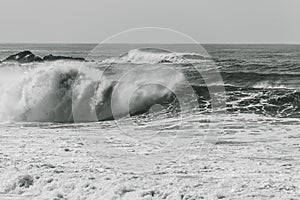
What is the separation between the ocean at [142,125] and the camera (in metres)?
10.9

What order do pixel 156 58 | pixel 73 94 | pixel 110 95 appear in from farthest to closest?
pixel 156 58 < pixel 110 95 < pixel 73 94

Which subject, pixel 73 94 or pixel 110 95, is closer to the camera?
pixel 73 94

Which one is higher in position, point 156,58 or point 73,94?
point 156,58

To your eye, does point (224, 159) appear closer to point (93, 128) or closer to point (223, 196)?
point (223, 196)

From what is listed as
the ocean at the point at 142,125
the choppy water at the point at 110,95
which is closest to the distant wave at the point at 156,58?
the ocean at the point at 142,125

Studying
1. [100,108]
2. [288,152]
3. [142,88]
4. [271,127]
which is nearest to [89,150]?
[288,152]

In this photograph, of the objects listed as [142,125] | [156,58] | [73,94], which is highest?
[156,58]

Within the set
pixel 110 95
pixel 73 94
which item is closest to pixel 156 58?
pixel 110 95

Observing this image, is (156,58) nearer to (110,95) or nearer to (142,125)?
(110,95)

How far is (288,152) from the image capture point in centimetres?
1256

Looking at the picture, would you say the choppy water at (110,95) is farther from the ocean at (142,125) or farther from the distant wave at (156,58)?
the distant wave at (156,58)

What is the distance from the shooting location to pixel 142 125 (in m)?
18.0

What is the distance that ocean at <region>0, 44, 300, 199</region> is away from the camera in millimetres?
10891

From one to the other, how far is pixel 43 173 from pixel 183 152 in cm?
414
